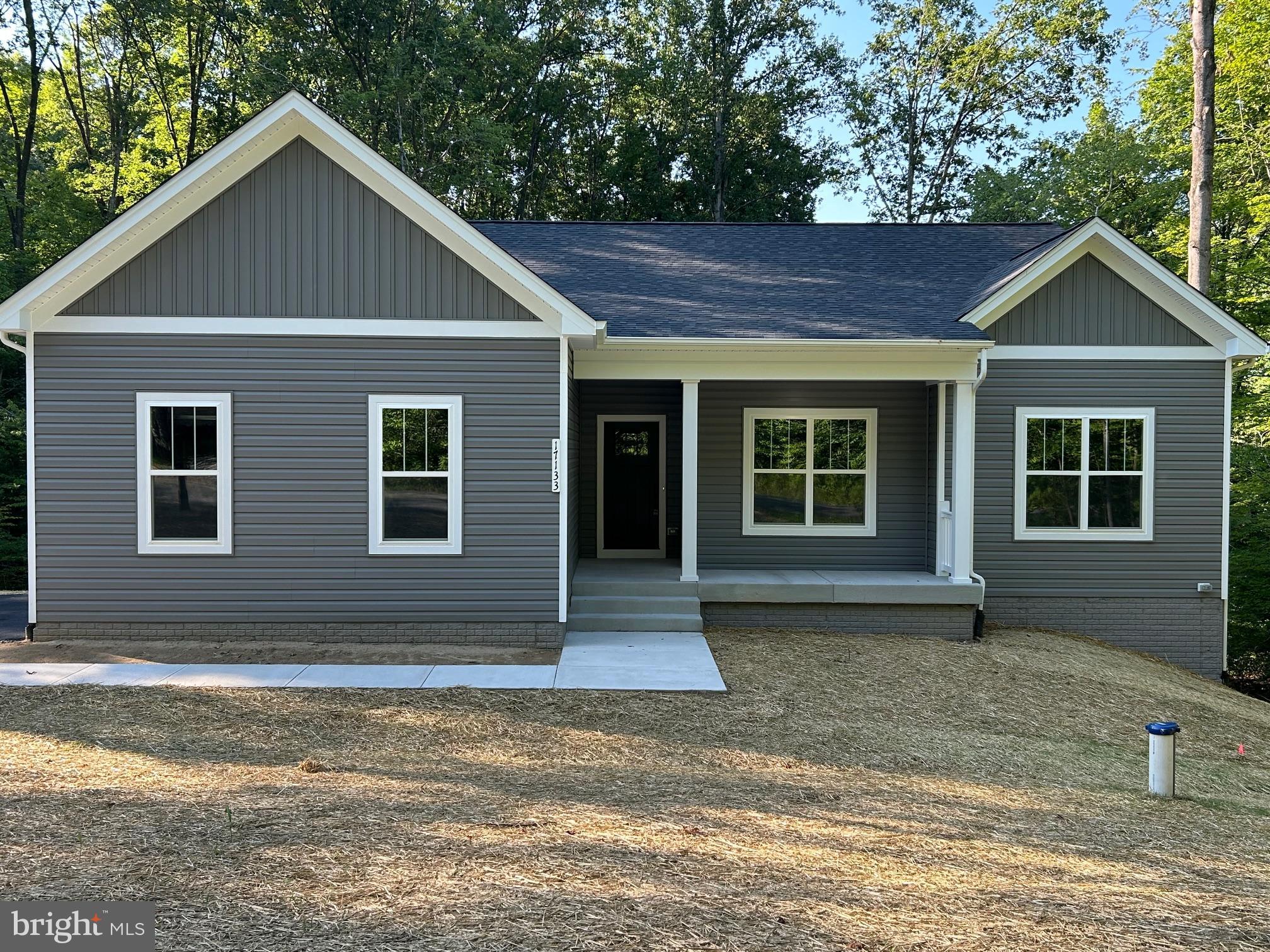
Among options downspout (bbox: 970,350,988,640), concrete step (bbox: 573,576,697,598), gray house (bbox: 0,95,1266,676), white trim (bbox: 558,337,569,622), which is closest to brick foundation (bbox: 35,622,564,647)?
gray house (bbox: 0,95,1266,676)

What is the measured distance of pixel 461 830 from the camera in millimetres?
5125

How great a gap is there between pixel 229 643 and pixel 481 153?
18872 millimetres

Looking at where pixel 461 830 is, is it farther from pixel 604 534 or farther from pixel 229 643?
pixel 604 534

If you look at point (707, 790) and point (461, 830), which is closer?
point (461, 830)

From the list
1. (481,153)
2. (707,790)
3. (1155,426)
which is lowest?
(707,790)

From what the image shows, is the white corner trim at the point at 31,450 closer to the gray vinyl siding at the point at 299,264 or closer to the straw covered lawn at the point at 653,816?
the gray vinyl siding at the point at 299,264

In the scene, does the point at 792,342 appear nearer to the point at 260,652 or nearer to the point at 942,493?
the point at 942,493

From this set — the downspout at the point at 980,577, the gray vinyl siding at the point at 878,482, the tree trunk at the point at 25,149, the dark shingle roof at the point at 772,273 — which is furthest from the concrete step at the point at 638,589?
the tree trunk at the point at 25,149

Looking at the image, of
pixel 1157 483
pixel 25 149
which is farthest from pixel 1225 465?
pixel 25 149

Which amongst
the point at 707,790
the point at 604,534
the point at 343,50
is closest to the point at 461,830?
the point at 707,790

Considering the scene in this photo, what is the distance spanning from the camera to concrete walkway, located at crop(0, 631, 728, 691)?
860 centimetres

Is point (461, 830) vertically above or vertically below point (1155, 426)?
below

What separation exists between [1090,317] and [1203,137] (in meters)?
5.73

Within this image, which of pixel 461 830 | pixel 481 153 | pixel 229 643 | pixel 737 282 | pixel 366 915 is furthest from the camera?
pixel 481 153
